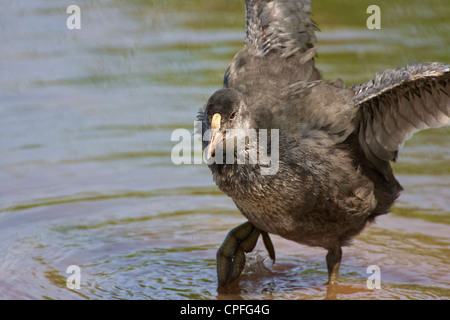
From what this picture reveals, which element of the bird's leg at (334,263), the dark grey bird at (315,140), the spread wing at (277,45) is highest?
the spread wing at (277,45)

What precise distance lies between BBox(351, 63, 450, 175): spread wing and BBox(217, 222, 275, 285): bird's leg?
110 cm

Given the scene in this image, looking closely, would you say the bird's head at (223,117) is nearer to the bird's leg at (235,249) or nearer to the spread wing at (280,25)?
the bird's leg at (235,249)

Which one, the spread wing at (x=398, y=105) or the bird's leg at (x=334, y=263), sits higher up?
the spread wing at (x=398, y=105)

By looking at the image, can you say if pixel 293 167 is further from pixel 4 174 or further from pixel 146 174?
pixel 4 174

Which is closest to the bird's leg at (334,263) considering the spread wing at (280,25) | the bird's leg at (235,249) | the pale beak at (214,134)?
the bird's leg at (235,249)

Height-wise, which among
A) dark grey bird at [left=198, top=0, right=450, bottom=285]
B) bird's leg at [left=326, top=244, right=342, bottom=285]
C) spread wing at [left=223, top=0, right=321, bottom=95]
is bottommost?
bird's leg at [left=326, top=244, right=342, bottom=285]

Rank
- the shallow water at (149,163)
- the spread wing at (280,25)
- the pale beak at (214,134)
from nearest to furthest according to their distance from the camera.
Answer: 1. the pale beak at (214,134)
2. the shallow water at (149,163)
3. the spread wing at (280,25)

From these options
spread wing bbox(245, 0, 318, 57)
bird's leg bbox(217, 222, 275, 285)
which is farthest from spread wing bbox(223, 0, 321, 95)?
bird's leg bbox(217, 222, 275, 285)

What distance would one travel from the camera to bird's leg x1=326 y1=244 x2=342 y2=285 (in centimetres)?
617

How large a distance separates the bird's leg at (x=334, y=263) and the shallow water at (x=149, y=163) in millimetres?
116

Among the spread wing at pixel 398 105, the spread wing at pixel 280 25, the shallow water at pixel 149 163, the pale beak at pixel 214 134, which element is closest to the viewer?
the pale beak at pixel 214 134

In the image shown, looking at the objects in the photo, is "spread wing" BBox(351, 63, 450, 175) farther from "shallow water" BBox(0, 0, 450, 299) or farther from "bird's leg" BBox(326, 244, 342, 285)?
"shallow water" BBox(0, 0, 450, 299)

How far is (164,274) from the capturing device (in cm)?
634

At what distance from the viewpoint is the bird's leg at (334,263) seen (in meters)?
6.17
